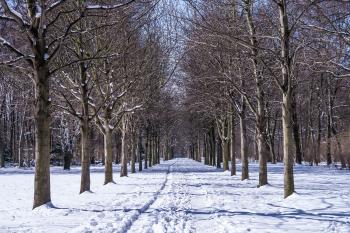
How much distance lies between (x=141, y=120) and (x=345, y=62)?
22913 mm

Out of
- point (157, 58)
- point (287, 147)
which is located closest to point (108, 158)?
point (157, 58)

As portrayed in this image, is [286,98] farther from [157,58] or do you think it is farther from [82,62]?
[157,58]

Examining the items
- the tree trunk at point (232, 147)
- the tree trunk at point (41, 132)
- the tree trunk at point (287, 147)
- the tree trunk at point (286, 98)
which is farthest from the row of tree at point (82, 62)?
the tree trunk at point (232, 147)

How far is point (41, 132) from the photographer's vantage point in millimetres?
12609

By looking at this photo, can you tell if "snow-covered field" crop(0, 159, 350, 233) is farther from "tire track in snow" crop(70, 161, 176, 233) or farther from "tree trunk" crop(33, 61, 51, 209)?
"tree trunk" crop(33, 61, 51, 209)

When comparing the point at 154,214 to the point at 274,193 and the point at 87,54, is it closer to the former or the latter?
the point at 274,193

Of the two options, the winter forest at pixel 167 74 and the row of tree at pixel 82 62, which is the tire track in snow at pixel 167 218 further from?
the row of tree at pixel 82 62

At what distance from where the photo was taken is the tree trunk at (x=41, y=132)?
1260 centimetres

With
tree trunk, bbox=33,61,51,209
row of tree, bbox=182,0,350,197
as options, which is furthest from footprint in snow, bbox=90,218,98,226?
row of tree, bbox=182,0,350,197

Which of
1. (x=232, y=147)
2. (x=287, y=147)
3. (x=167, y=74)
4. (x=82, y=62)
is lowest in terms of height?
(x=287, y=147)

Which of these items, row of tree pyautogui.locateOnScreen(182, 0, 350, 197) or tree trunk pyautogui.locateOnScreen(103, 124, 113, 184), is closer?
row of tree pyautogui.locateOnScreen(182, 0, 350, 197)

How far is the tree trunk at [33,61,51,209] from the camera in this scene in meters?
12.6

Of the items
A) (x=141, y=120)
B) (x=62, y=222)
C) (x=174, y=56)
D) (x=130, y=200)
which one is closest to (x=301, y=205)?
(x=130, y=200)

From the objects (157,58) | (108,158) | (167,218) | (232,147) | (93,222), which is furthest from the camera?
(232,147)
